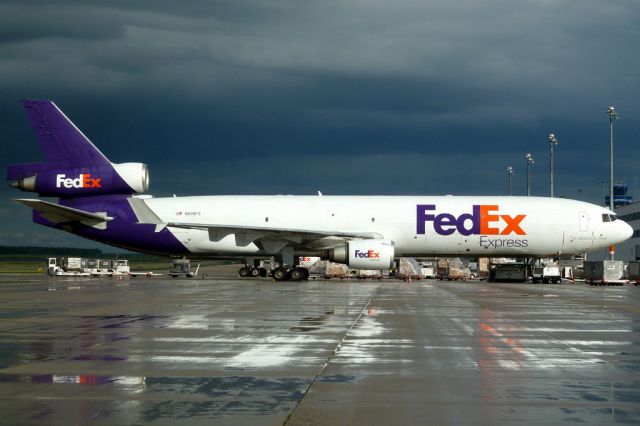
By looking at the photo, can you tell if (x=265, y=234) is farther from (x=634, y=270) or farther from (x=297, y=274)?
(x=634, y=270)

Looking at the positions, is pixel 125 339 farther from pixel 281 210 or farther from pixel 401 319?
pixel 281 210

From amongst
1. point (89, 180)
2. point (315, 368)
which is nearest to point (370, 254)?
point (89, 180)

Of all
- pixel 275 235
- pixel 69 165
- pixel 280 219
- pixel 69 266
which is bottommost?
pixel 69 266

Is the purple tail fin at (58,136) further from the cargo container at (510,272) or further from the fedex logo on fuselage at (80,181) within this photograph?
the cargo container at (510,272)

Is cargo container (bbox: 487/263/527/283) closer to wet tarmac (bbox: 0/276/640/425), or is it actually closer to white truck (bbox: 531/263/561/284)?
white truck (bbox: 531/263/561/284)

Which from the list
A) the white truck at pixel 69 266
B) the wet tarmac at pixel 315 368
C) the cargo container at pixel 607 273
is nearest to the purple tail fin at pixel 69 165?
the white truck at pixel 69 266

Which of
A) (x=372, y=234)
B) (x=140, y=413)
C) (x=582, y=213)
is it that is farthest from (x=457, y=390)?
(x=582, y=213)

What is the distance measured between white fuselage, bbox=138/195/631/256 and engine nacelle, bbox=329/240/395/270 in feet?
8.30

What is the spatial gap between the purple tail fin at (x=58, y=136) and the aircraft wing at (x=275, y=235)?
8070 millimetres

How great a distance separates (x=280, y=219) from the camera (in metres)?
48.2

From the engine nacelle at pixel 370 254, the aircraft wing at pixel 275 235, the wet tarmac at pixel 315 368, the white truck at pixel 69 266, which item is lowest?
the wet tarmac at pixel 315 368

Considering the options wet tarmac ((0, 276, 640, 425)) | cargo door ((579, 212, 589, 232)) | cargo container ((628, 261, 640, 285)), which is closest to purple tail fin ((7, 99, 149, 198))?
cargo door ((579, 212, 589, 232))

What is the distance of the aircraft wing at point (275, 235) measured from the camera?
147ft

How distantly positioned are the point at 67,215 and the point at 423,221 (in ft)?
68.2
